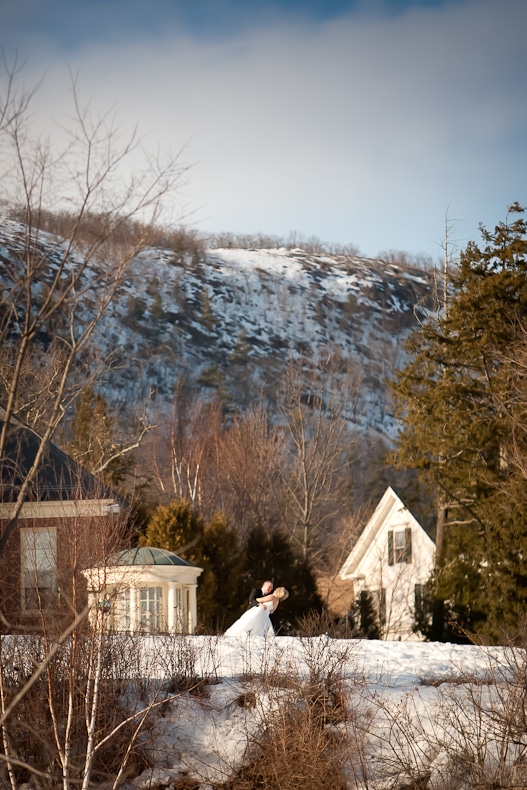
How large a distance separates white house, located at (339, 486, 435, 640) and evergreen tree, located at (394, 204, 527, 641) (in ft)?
Result: 28.8

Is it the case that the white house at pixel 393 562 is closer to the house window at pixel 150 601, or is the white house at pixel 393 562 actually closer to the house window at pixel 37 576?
the house window at pixel 150 601

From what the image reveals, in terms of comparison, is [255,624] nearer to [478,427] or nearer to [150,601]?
[150,601]

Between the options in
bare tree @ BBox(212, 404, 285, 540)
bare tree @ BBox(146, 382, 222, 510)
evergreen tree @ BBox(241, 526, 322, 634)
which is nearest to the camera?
evergreen tree @ BBox(241, 526, 322, 634)

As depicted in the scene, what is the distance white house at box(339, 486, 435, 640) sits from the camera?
3309 cm

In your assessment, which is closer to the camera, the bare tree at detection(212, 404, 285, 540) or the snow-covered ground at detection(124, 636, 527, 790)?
the snow-covered ground at detection(124, 636, 527, 790)

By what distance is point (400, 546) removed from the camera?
3494 centimetres

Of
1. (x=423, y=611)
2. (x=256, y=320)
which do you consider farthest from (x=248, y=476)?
(x=256, y=320)

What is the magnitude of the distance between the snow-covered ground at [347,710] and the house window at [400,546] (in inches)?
811

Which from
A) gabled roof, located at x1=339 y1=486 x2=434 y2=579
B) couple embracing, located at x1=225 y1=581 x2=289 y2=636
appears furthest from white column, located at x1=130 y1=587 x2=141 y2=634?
gabled roof, located at x1=339 y1=486 x2=434 y2=579

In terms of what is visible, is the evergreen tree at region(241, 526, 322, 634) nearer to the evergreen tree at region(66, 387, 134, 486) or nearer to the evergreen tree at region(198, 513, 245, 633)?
the evergreen tree at region(198, 513, 245, 633)

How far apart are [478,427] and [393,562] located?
46.5ft

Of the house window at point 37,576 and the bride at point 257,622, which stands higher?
the house window at point 37,576

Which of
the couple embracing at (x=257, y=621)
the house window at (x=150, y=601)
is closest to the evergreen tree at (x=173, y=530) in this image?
the house window at (x=150, y=601)

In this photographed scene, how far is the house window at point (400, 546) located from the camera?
34.3 m
